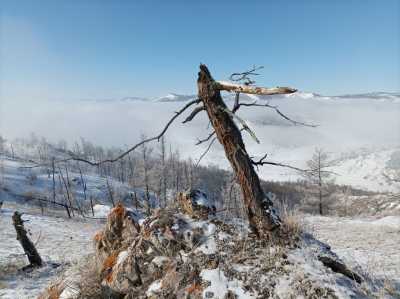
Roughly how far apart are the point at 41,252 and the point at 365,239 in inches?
690

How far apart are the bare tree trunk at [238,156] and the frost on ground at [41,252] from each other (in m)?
3.92

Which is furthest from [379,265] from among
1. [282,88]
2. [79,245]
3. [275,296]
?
[79,245]

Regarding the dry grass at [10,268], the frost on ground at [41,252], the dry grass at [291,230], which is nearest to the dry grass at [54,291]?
the frost on ground at [41,252]

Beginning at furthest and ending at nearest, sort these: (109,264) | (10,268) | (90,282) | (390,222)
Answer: (390,222)
(10,268)
(109,264)
(90,282)

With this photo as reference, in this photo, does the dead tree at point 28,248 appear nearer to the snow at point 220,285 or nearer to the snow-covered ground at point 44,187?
the snow at point 220,285

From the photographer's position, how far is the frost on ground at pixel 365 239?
1230cm

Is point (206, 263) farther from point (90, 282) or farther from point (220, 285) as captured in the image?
point (90, 282)

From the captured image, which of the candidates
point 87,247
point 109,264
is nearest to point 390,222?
point 87,247

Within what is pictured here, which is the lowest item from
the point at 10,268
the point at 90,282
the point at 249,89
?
the point at 10,268

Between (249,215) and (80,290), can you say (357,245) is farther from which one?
(80,290)

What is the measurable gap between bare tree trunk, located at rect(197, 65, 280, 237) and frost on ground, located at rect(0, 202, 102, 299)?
392 centimetres

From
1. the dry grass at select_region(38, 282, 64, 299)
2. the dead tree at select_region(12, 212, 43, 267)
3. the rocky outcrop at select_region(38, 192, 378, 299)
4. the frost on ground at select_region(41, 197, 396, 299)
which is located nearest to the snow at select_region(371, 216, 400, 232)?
the frost on ground at select_region(41, 197, 396, 299)

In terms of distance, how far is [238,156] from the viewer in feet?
16.5

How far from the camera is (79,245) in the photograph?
1956cm
